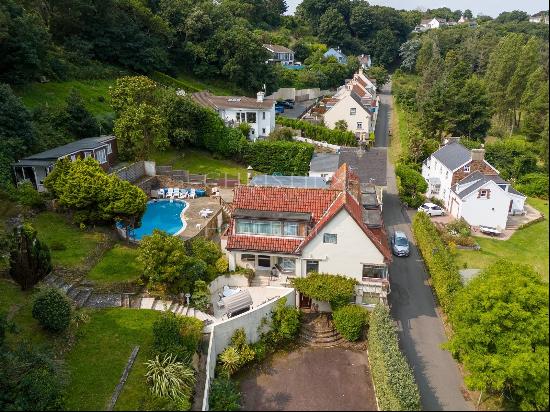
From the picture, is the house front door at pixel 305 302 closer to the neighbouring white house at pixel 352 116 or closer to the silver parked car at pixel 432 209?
the silver parked car at pixel 432 209

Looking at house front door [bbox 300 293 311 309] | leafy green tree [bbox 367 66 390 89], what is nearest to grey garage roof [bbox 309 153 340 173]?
house front door [bbox 300 293 311 309]

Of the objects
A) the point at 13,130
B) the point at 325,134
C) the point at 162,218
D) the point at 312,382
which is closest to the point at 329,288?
the point at 312,382

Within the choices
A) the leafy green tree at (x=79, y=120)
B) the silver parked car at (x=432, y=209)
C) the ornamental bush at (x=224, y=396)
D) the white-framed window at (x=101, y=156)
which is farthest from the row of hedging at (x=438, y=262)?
the leafy green tree at (x=79, y=120)

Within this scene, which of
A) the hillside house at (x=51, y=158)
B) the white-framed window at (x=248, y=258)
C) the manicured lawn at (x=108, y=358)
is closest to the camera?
the manicured lawn at (x=108, y=358)

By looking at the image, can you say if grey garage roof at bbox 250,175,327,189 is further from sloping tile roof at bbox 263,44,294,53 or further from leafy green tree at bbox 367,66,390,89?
leafy green tree at bbox 367,66,390,89

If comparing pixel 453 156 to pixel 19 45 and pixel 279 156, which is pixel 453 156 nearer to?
pixel 279 156
